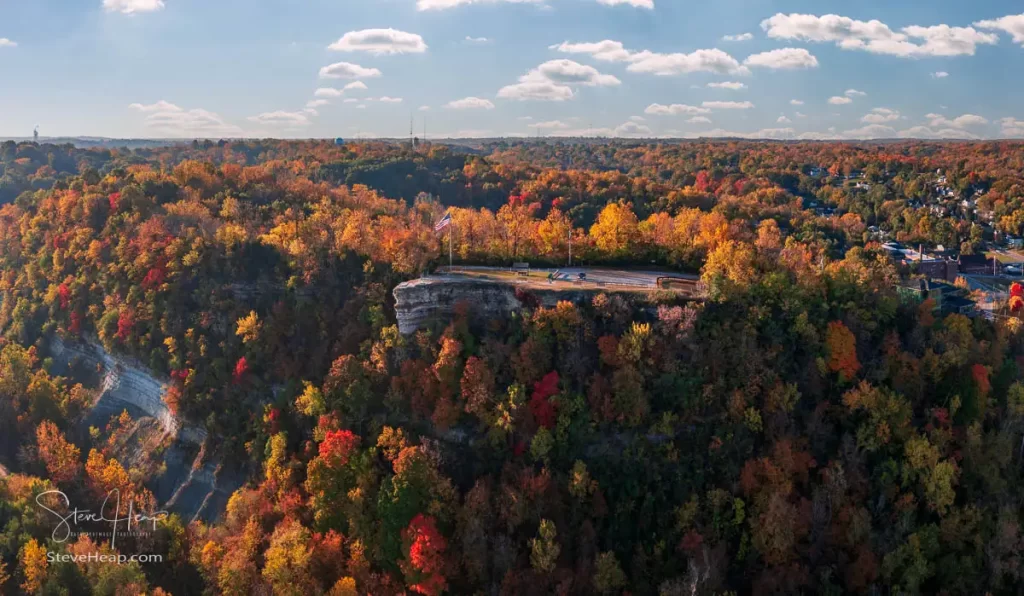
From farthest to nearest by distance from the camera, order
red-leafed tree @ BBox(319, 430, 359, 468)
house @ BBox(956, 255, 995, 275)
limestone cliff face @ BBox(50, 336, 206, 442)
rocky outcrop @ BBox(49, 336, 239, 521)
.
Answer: house @ BBox(956, 255, 995, 275)
limestone cliff face @ BBox(50, 336, 206, 442)
rocky outcrop @ BBox(49, 336, 239, 521)
red-leafed tree @ BBox(319, 430, 359, 468)

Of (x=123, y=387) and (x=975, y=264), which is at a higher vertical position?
(x=975, y=264)

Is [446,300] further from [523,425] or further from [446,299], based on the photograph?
[523,425]

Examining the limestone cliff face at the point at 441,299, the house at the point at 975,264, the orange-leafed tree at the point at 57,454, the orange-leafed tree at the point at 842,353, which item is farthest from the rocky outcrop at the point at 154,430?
the house at the point at 975,264

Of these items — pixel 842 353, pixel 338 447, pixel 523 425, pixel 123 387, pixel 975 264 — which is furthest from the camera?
pixel 975 264

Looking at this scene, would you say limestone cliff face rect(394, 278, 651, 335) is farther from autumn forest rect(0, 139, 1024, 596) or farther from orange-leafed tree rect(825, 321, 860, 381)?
orange-leafed tree rect(825, 321, 860, 381)

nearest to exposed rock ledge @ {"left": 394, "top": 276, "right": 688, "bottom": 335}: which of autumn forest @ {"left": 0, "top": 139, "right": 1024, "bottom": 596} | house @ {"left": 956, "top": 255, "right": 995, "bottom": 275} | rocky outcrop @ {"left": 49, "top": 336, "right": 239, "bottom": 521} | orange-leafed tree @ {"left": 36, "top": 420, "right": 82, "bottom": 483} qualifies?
autumn forest @ {"left": 0, "top": 139, "right": 1024, "bottom": 596}

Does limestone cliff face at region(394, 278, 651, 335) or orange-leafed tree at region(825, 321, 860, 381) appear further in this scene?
limestone cliff face at region(394, 278, 651, 335)

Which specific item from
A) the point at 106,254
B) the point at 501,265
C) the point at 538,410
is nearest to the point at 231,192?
the point at 106,254

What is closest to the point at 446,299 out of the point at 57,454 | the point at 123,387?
the point at 123,387

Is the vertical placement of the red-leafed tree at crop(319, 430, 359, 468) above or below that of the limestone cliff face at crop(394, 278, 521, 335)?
below
